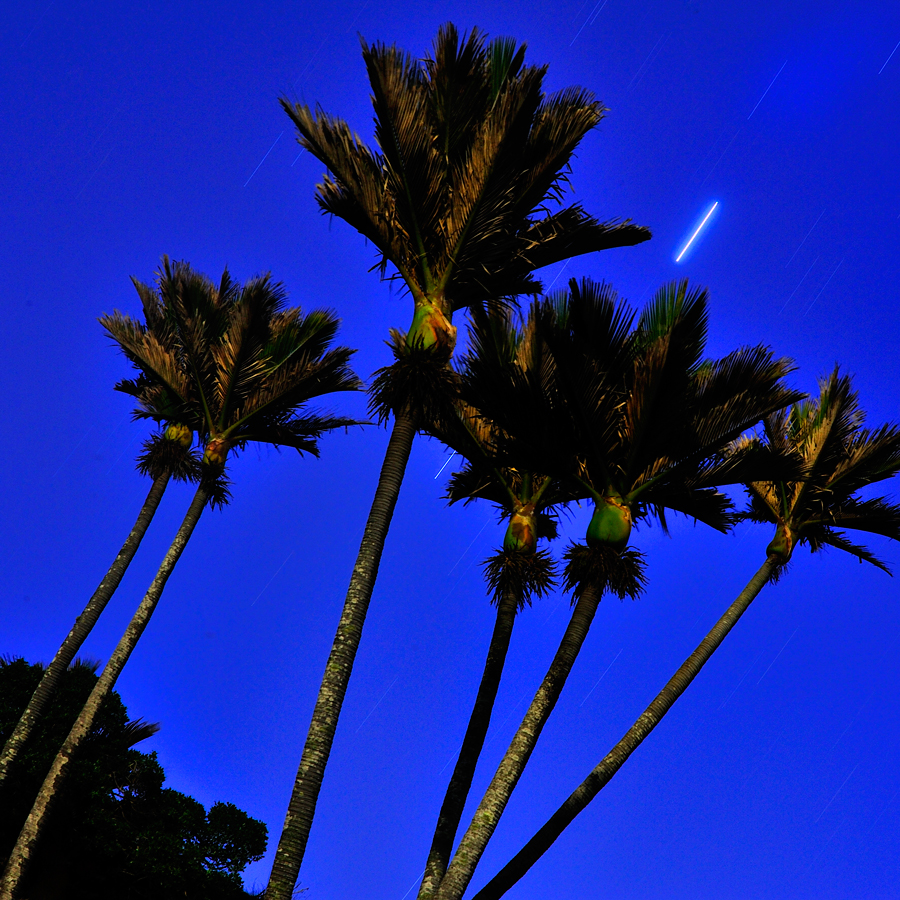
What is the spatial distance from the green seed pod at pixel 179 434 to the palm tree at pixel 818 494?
1024 centimetres

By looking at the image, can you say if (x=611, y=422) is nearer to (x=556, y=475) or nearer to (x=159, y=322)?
(x=556, y=475)

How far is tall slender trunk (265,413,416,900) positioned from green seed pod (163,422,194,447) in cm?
849

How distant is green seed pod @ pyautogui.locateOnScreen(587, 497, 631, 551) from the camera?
10070 millimetres

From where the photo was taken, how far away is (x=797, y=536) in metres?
13.8

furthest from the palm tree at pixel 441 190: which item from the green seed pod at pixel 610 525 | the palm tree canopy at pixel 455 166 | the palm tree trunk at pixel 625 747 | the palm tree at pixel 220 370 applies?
the palm tree at pixel 220 370

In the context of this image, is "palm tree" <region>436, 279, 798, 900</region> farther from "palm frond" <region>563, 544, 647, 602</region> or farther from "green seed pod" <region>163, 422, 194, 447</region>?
"green seed pod" <region>163, 422, 194, 447</region>

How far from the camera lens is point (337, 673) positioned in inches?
317

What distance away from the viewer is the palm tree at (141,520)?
15.3 m

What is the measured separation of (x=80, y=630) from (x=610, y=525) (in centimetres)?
1075

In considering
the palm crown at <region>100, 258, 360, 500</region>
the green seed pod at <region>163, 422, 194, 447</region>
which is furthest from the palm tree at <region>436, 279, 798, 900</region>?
the green seed pod at <region>163, 422, 194, 447</region>

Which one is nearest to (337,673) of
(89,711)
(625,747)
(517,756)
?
(517,756)

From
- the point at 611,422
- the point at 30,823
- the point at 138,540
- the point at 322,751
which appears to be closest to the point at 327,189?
the point at 611,422

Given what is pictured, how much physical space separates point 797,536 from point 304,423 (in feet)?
30.5

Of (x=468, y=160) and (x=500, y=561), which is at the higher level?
(x=468, y=160)
